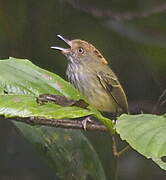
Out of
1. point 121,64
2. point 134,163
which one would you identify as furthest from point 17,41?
point 134,163

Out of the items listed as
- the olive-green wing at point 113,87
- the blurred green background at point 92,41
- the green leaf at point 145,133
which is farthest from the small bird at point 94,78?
the green leaf at point 145,133

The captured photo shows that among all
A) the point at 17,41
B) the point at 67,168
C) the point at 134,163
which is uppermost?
the point at 17,41

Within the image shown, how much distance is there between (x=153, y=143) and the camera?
7.06 ft

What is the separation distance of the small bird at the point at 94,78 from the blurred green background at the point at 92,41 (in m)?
0.33

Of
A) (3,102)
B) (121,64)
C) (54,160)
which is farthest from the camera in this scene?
(121,64)

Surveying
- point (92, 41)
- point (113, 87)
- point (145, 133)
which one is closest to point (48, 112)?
point (145, 133)

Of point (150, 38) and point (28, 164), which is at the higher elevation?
point (150, 38)

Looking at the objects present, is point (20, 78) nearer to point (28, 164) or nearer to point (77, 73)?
point (77, 73)

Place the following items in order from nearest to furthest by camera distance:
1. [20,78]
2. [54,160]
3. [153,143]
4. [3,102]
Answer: [153,143]
[3,102]
[20,78]
[54,160]

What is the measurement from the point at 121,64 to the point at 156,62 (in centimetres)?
35

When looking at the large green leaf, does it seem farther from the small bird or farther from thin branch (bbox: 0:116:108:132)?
the small bird

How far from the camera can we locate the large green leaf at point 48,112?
2.34m

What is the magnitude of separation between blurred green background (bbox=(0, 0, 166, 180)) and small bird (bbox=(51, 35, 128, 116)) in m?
0.33

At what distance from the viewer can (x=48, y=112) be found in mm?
2293
